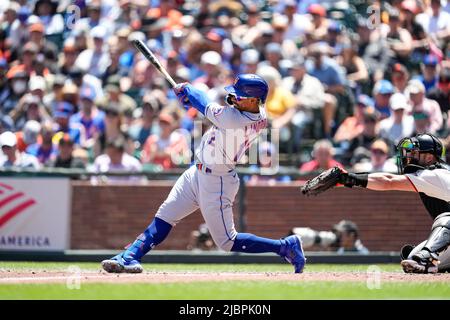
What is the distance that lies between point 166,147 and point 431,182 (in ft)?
19.4

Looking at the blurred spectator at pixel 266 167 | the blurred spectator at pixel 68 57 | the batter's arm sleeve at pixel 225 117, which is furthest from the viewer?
the blurred spectator at pixel 68 57

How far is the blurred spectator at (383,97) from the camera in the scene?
45.0 ft

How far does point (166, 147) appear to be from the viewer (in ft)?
44.0

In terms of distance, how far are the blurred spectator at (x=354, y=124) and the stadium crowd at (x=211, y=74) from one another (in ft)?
0.07

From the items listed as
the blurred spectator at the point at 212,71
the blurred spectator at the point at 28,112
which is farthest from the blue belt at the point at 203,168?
the blurred spectator at the point at 28,112

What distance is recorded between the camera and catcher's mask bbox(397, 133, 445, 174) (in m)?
8.43

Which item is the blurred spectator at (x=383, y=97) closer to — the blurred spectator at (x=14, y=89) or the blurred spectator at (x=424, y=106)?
the blurred spectator at (x=424, y=106)

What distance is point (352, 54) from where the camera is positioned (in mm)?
14539

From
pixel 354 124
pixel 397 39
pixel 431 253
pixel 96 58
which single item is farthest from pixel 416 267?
pixel 96 58

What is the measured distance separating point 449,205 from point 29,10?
10.6 meters

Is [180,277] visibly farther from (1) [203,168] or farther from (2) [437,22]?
(2) [437,22]
